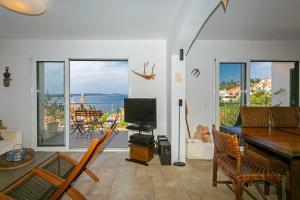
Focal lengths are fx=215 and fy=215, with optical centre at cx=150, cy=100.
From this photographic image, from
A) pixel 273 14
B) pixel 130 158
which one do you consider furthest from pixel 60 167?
pixel 273 14

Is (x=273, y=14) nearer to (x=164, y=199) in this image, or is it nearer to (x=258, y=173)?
(x=258, y=173)

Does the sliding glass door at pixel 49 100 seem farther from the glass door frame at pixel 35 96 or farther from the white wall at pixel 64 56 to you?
the white wall at pixel 64 56

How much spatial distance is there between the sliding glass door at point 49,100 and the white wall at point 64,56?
20 centimetres

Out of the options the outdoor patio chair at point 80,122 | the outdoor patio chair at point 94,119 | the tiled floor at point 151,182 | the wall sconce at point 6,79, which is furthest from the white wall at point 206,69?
the wall sconce at point 6,79

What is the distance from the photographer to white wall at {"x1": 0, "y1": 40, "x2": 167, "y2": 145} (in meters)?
4.69

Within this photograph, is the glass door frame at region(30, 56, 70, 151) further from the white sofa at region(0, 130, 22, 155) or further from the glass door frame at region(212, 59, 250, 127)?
the glass door frame at region(212, 59, 250, 127)

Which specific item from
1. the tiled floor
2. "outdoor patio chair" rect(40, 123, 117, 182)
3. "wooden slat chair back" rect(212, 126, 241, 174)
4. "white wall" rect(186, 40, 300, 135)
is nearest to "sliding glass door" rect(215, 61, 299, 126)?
"white wall" rect(186, 40, 300, 135)

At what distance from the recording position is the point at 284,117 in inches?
125

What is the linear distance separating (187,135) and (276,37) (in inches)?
110

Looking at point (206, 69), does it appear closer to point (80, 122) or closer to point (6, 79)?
point (80, 122)

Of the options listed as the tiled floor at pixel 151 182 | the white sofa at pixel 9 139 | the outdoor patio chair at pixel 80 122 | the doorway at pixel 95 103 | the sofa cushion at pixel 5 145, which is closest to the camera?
the tiled floor at pixel 151 182

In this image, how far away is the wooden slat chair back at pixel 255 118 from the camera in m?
3.12

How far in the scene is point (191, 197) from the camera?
261cm

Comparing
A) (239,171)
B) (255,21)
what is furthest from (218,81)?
(239,171)
